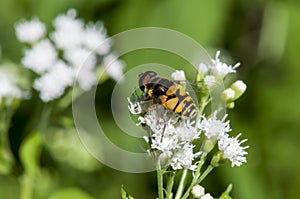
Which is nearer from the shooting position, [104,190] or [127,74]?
[127,74]

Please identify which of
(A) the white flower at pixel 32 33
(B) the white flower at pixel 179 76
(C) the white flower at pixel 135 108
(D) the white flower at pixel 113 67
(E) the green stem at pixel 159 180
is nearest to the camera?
(E) the green stem at pixel 159 180

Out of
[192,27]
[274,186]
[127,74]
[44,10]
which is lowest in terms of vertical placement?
[274,186]

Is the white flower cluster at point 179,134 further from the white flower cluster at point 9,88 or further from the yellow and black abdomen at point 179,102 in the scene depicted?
the white flower cluster at point 9,88

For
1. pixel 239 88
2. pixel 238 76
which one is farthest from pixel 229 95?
pixel 238 76

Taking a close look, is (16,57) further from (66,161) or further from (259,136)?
(259,136)

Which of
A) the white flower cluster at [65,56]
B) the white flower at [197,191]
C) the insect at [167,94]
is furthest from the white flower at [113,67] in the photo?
the white flower at [197,191]

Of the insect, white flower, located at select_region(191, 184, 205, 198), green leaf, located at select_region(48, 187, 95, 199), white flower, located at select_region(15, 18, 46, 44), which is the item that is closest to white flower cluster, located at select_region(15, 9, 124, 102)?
white flower, located at select_region(15, 18, 46, 44)

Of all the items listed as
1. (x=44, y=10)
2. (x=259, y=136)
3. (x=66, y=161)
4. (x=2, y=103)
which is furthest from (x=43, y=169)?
(x=259, y=136)

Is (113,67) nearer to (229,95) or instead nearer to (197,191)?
(229,95)
